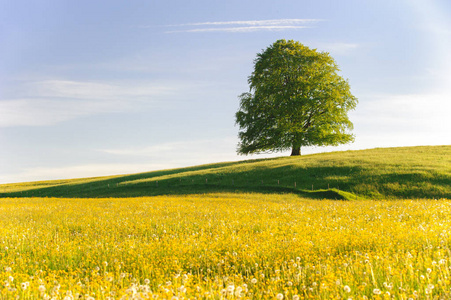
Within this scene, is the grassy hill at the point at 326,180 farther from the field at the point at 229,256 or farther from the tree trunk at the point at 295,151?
the field at the point at 229,256

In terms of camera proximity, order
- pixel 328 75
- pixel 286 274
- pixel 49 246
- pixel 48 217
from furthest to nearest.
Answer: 1. pixel 328 75
2. pixel 48 217
3. pixel 49 246
4. pixel 286 274

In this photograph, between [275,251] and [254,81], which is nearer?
[275,251]

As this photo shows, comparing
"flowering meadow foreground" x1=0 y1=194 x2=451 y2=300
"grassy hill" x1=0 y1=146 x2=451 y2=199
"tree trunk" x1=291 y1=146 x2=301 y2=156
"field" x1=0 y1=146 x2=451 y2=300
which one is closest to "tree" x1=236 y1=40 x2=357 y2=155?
"tree trunk" x1=291 y1=146 x2=301 y2=156

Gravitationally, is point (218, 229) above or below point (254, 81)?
below

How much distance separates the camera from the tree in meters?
48.1

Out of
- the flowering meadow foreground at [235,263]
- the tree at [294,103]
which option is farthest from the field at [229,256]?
the tree at [294,103]

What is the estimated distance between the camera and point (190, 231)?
11156 millimetres

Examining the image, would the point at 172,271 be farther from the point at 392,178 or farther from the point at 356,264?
the point at 392,178

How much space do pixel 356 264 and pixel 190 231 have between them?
599cm

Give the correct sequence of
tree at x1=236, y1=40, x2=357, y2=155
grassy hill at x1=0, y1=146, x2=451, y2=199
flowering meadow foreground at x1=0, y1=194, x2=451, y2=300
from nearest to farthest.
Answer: flowering meadow foreground at x1=0, y1=194, x2=451, y2=300 → grassy hill at x1=0, y1=146, x2=451, y2=199 → tree at x1=236, y1=40, x2=357, y2=155

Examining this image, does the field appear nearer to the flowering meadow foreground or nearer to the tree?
the flowering meadow foreground

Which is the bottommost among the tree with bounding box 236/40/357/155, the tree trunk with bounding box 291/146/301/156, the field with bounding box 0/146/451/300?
the field with bounding box 0/146/451/300

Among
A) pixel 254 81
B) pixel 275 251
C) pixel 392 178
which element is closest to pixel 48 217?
pixel 275 251

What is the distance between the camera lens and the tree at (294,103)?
158 feet
